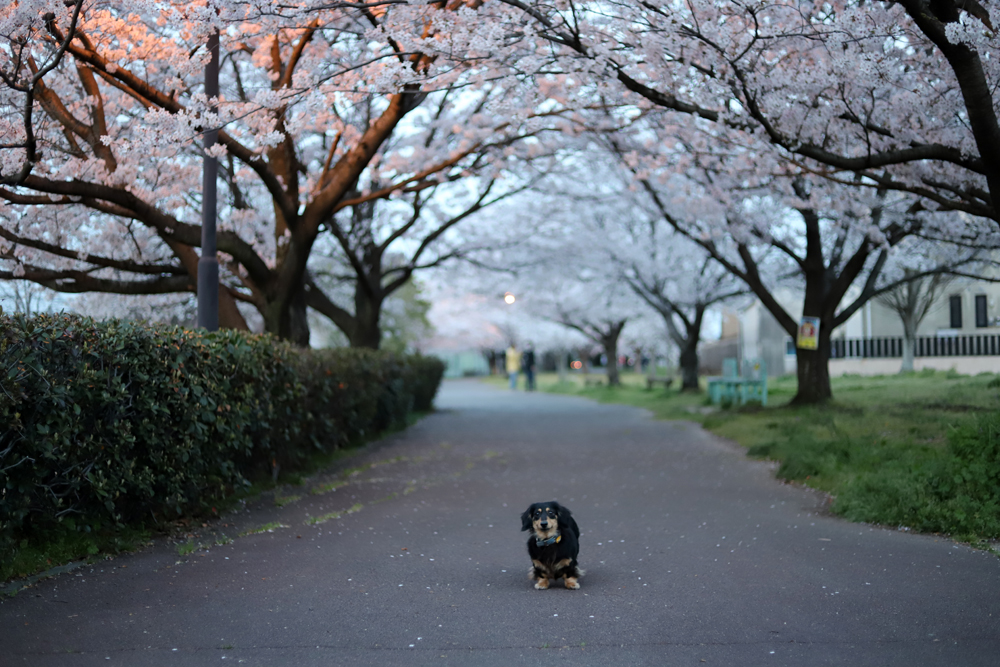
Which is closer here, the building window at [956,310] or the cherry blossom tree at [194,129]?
the cherry blossom tree at [194,129]

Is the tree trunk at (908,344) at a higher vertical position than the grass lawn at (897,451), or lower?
higher

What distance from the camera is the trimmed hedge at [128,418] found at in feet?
18.9

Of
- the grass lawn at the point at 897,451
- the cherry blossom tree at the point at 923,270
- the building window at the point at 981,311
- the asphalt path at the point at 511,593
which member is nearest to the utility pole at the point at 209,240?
the asphalt path at the point at 511,593

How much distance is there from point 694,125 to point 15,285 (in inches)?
461

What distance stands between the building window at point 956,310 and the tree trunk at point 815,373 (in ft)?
50.6

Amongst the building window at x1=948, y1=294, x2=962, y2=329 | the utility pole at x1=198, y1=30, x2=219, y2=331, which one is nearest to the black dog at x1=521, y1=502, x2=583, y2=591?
the utility pole at x1=198, y1=30, x2=219, y2=331

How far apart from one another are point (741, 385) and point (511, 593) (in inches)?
715

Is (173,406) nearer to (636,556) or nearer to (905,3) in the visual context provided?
(636,556)

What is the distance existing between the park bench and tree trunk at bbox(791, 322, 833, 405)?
61.1 inches

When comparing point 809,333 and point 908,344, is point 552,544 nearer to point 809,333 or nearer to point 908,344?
point 809,333

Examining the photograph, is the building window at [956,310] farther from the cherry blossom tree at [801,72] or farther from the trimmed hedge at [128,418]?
the trimmed hedge at [128,418]

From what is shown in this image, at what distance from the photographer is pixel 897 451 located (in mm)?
10203

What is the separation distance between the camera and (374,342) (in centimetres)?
2258

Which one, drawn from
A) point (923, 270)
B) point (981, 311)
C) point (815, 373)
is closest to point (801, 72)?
point (815, 373)
